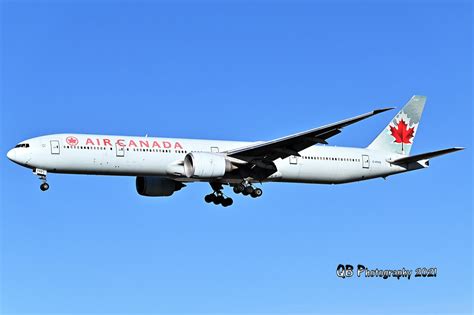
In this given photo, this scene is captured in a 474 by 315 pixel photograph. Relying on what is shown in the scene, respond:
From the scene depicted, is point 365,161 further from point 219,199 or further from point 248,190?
point 219,199

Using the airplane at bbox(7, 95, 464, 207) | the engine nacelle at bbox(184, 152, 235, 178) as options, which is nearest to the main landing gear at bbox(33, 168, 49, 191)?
the airplane at bbox(7, 95, 464, 207)

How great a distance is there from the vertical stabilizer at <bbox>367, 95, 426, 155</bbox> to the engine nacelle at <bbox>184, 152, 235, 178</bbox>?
37.7 feet

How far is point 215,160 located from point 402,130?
14.2 metres

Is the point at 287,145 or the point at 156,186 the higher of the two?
A: the point at 287,145

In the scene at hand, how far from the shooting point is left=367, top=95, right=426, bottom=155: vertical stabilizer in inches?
2221

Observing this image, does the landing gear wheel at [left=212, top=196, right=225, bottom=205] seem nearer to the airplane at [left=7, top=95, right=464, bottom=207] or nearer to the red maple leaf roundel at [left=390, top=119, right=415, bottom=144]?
the airplane at [left=7, top=95, right=464, bottom=207]

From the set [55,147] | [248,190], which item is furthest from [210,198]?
[55,147]

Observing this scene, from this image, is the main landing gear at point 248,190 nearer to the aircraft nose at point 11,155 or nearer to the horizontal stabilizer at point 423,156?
the horizontal stabilizer at point 423,156

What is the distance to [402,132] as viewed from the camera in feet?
188

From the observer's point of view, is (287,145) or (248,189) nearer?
(287,145)

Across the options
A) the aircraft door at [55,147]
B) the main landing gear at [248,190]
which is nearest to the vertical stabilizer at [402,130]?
the main landing gear at [248,190]

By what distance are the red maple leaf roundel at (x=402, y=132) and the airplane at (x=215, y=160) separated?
1.38 metres

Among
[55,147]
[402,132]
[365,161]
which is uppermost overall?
[402,132]

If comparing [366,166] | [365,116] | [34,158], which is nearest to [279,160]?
[366,166]
